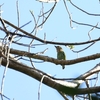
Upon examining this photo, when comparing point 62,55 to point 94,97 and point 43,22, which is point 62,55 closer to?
point 43,22

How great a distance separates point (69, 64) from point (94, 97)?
1.19 meters

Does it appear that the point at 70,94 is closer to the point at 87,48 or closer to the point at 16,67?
the point at 16,67

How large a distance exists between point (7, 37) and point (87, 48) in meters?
0.67

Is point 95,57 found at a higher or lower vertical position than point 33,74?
higher

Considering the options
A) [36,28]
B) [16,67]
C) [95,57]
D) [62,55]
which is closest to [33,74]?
[16,67]

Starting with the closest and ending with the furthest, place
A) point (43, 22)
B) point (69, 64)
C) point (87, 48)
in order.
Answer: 1. point (69, 64)
2. point (87, 48)
3. point (43, 22)

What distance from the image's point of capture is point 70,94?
33 cm

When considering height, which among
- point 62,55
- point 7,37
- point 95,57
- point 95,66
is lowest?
point 62,55

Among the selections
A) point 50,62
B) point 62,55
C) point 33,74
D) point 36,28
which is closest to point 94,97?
Answer: point 33,74

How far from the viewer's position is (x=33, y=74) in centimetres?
150

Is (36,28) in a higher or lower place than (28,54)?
higher

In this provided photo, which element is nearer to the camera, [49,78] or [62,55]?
[49,78]

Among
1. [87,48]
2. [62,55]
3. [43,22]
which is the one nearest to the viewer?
[87,48]

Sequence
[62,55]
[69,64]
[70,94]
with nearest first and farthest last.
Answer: [70,94]
[69,64]
[62,55]
